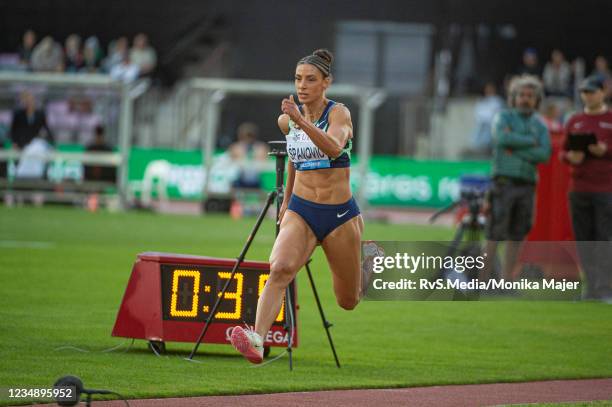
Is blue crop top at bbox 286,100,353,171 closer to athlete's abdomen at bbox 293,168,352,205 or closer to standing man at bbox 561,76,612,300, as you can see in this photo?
athlete's abdomen at bbox 293,168,352,205

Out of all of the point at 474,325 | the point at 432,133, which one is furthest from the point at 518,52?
the point at 474,325

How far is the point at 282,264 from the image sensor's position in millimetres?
8750

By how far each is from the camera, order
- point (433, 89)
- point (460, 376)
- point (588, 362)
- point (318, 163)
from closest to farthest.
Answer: point (318, 163)
point (460, 376)
point (588, 362)
point (433, 89)

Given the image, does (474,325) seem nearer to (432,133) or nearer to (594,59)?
(432,133)

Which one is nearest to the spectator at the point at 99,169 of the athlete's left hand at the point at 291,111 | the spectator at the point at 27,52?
the spectator at the point at 27,52

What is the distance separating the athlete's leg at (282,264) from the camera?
871 centimetres

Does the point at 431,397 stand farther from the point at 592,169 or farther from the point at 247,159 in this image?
the point at 247,159

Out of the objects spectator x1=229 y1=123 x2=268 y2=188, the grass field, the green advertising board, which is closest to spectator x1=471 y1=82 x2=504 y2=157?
the green advertising board

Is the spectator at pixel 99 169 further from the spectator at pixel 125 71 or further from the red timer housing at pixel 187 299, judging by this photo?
the red timer housing at pixel 187 299

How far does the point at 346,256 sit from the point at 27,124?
67.0 feet

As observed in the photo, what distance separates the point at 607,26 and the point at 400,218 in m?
10.5

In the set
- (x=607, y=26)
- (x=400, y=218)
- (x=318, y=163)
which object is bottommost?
(x=400, y=218)

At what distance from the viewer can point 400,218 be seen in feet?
103

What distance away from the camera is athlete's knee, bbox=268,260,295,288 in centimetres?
875
